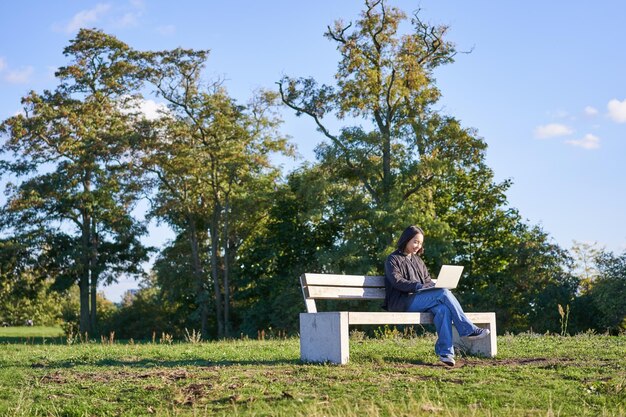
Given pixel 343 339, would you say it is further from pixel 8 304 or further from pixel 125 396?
pixel 8 304

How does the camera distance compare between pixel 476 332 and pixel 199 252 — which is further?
pixel 199 252

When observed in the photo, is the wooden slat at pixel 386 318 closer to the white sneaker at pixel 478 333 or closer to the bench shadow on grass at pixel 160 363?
the white sneaker at pixel 478 333

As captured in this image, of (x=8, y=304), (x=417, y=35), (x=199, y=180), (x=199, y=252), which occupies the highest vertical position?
(x=417, y=35)

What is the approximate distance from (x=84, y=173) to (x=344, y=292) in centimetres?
3377

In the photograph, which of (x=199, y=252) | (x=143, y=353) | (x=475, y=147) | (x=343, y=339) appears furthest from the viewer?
(x=199, y=252)

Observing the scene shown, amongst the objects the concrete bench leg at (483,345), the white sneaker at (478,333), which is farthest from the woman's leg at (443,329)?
the concrete bench leg at (483,345)

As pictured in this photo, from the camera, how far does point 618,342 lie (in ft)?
35.8

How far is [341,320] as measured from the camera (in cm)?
850

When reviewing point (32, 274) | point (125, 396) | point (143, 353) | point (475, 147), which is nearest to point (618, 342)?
point (143, 353)

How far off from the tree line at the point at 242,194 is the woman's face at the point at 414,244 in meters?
23.1

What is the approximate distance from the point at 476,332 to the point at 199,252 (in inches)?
1362

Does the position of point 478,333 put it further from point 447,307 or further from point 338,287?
point 338,287

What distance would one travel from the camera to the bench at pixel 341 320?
27.8ft

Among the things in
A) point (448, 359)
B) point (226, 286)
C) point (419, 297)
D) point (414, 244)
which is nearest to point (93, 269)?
point (226, 286)
